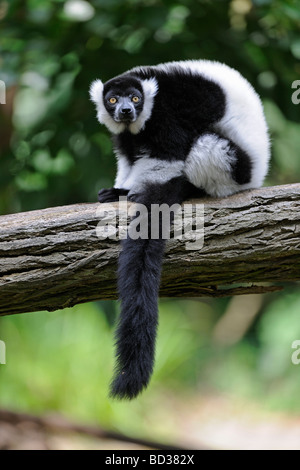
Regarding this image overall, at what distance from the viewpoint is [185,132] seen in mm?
4672

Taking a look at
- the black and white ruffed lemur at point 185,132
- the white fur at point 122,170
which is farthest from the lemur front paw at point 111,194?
the white fur at point 122,170

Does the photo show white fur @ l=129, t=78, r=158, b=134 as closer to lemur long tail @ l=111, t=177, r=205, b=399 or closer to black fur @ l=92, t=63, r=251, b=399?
black fur @ l=92, t=63, r=251, b=399

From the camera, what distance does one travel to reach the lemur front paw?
4672 millimetres

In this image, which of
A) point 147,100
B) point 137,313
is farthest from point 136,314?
point 147,100

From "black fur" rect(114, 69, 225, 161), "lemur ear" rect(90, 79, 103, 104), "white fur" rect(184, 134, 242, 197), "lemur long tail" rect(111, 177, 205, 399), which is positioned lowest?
"lemur long tail" rect(111, 177, 205, 399)

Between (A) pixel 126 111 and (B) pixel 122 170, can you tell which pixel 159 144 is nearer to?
(A) pixel 126 111

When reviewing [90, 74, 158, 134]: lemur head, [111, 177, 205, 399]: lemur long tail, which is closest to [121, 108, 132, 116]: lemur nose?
[90, 74, 158, 134]: lemur head

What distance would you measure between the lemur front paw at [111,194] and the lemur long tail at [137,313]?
23.6 inches

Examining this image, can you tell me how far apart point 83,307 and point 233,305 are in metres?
3.00

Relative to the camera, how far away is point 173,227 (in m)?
4.18

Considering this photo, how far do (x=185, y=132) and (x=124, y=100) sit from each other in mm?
568

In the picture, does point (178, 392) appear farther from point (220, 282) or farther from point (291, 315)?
point (220, 282)

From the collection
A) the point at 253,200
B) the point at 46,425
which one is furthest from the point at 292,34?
the point at 46,425

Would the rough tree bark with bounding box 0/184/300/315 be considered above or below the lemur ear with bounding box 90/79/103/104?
below
